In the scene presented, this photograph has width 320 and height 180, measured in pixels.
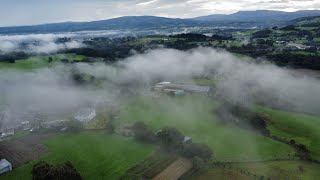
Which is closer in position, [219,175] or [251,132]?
[219,175]

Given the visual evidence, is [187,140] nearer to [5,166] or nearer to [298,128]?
[298,128]

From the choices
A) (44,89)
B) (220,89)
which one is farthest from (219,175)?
(44,89)

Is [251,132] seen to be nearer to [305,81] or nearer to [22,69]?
[305,81]

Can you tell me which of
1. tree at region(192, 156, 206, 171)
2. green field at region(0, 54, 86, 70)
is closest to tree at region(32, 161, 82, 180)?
tree at region(192, 156, 206, 171)

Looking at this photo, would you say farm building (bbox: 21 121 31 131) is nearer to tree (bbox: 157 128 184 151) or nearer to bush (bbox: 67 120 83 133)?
bush (bbox: 67 120 83 133)

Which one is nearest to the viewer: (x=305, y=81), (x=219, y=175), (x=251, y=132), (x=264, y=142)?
(x=219, y=175)

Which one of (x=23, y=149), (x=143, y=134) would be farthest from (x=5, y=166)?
(x=143, y=134)
